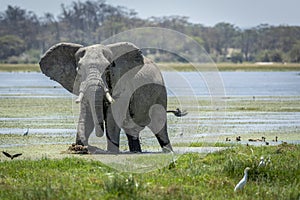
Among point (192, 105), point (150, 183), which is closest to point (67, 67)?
point (150, 183)

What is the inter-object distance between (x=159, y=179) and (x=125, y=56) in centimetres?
435

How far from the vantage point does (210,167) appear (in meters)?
11.5

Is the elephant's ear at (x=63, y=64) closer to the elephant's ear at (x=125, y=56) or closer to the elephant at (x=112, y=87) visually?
the elephant at (x=112, y=87)

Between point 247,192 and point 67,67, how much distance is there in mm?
5864

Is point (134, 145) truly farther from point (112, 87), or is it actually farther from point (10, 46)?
point (10, 46)

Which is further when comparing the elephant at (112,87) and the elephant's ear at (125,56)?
the elephant's ear at (125,56)

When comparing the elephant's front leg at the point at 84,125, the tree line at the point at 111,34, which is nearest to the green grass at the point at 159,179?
the elephant's front leg at the point at 84,125

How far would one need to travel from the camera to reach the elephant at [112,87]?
43.1 ft

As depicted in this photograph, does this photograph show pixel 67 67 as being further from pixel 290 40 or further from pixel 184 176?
pixel 290 40

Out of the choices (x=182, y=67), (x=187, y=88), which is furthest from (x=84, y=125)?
(x=182, y=67)

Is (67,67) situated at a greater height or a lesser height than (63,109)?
greater

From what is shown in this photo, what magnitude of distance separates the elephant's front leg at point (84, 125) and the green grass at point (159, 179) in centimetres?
87

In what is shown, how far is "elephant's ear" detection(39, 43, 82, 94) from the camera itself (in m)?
14.5

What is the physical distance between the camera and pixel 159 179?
10.4 metres
